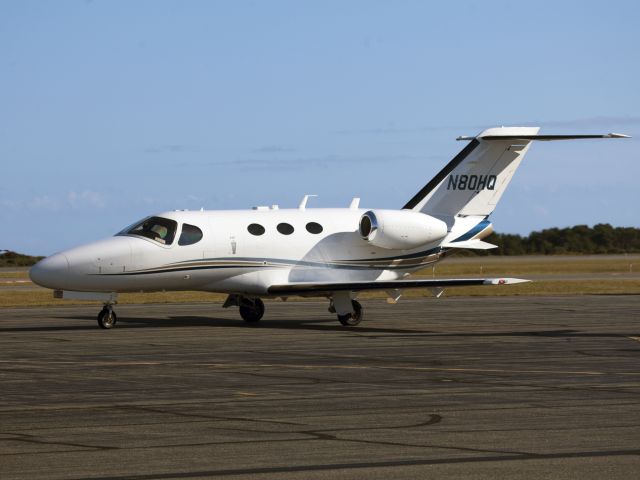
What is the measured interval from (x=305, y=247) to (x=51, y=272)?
20.6 feet

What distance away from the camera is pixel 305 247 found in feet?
93.2

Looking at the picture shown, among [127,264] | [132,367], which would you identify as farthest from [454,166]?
[132,367]

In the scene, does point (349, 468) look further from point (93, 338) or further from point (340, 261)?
point (340, 261)

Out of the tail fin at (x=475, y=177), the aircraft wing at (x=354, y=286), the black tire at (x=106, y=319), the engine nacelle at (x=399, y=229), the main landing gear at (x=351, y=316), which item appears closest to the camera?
the aircraft wing at (x=354, y=286)

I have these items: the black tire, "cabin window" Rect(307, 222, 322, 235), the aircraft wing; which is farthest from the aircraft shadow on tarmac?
"cabin window" Rect(307, 222, 322, 235)

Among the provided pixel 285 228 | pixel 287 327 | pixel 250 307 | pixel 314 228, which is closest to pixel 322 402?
pixel 287 327

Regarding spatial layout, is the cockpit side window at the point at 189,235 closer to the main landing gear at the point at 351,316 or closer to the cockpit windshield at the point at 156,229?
the cockpit windshield at the point at 156,229

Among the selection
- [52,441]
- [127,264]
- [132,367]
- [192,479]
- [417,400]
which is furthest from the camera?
[127,264]

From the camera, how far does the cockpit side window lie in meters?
27.2

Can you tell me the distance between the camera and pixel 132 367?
18453 millimetres

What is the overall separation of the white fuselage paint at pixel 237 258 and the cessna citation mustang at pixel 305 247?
0.08 feet

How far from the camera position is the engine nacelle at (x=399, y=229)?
92.9ft

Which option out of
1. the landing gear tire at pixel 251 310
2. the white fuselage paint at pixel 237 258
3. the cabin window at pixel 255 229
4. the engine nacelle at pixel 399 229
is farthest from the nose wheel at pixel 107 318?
the engine nacelle at pixel 399 229

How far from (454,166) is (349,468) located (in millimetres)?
21150
